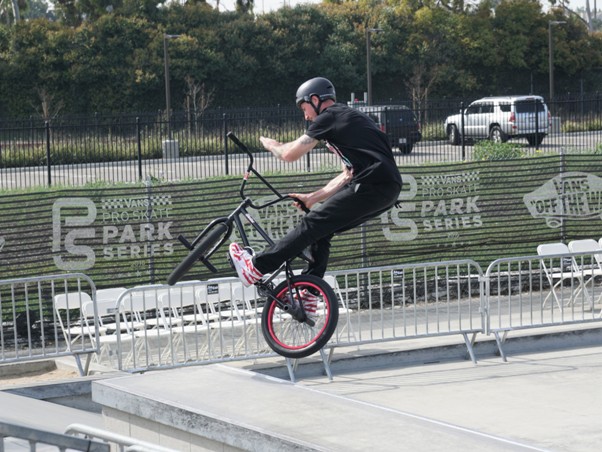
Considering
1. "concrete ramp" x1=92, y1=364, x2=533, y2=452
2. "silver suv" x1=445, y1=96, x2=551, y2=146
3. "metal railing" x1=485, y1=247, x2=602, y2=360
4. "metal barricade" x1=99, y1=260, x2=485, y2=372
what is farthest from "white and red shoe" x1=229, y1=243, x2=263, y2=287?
"silver suv" x1=445, y1=96, x2=551, y2=146

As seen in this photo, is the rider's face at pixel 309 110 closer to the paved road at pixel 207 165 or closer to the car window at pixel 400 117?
the paved road at pixel 207 165

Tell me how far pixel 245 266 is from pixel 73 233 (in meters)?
6.80

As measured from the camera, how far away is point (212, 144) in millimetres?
23781

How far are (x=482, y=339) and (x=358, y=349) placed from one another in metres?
1.50

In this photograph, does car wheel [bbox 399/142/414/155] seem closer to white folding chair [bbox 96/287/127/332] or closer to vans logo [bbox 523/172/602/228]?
vans logo [bbox 523/172/602/228]

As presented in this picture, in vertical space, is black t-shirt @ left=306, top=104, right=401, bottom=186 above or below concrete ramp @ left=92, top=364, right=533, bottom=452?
above

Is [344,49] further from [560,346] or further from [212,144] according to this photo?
[560,346]

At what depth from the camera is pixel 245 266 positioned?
7.44 meters

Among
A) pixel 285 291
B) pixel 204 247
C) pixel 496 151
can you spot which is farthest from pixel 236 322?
pixel 496 151

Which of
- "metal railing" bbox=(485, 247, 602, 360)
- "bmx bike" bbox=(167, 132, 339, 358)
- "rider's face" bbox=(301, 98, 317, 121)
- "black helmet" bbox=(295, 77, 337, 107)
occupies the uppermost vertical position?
"black helmet" bbox=(295, 77, 337, 107)

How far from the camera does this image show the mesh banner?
13641 millimetres

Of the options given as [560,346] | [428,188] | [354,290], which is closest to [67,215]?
[354,290]

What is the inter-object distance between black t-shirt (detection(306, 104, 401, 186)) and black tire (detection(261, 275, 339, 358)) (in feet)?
3.00

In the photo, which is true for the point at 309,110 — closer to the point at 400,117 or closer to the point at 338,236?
the point at 338,236
